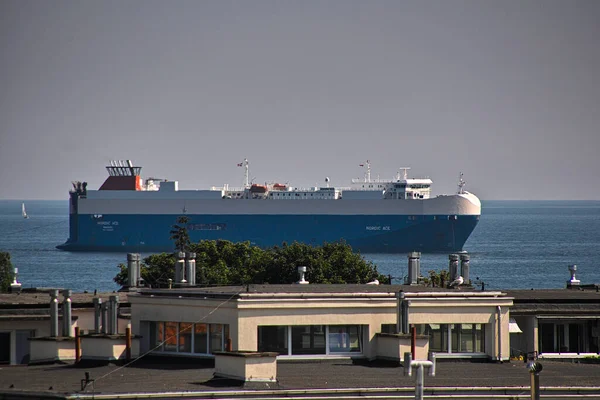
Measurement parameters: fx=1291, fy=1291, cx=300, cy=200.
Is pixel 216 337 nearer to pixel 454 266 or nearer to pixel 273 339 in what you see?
pixel 273 339

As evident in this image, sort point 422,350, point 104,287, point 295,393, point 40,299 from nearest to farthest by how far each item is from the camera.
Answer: point 295,393
point 422,350
point 40,299
point 104,287

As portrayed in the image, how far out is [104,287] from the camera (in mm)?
84938

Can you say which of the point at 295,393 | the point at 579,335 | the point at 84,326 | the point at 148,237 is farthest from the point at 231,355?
the point at 148,237

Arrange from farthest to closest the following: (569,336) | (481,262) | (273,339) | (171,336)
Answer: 1. (481,262)
2. (569,336)
3. (171,336)
4. (273,339)

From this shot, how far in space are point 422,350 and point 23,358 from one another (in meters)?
6.72

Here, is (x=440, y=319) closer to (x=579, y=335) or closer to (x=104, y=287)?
(x=579, y=335)

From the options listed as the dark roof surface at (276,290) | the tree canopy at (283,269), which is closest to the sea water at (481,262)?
the tree canopy at (283,269)

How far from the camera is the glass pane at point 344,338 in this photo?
65.1ft

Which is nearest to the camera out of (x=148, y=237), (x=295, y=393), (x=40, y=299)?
(x=295, y=393)

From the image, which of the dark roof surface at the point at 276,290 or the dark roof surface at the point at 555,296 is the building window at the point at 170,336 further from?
the dark roof surface at the point at 555,296

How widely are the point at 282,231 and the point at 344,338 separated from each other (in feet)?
430

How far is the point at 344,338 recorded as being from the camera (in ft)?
65.5

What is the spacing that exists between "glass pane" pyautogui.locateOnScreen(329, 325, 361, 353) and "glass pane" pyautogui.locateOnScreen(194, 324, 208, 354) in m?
1.91

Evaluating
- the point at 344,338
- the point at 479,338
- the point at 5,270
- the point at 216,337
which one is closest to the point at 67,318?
the point at 216,337
